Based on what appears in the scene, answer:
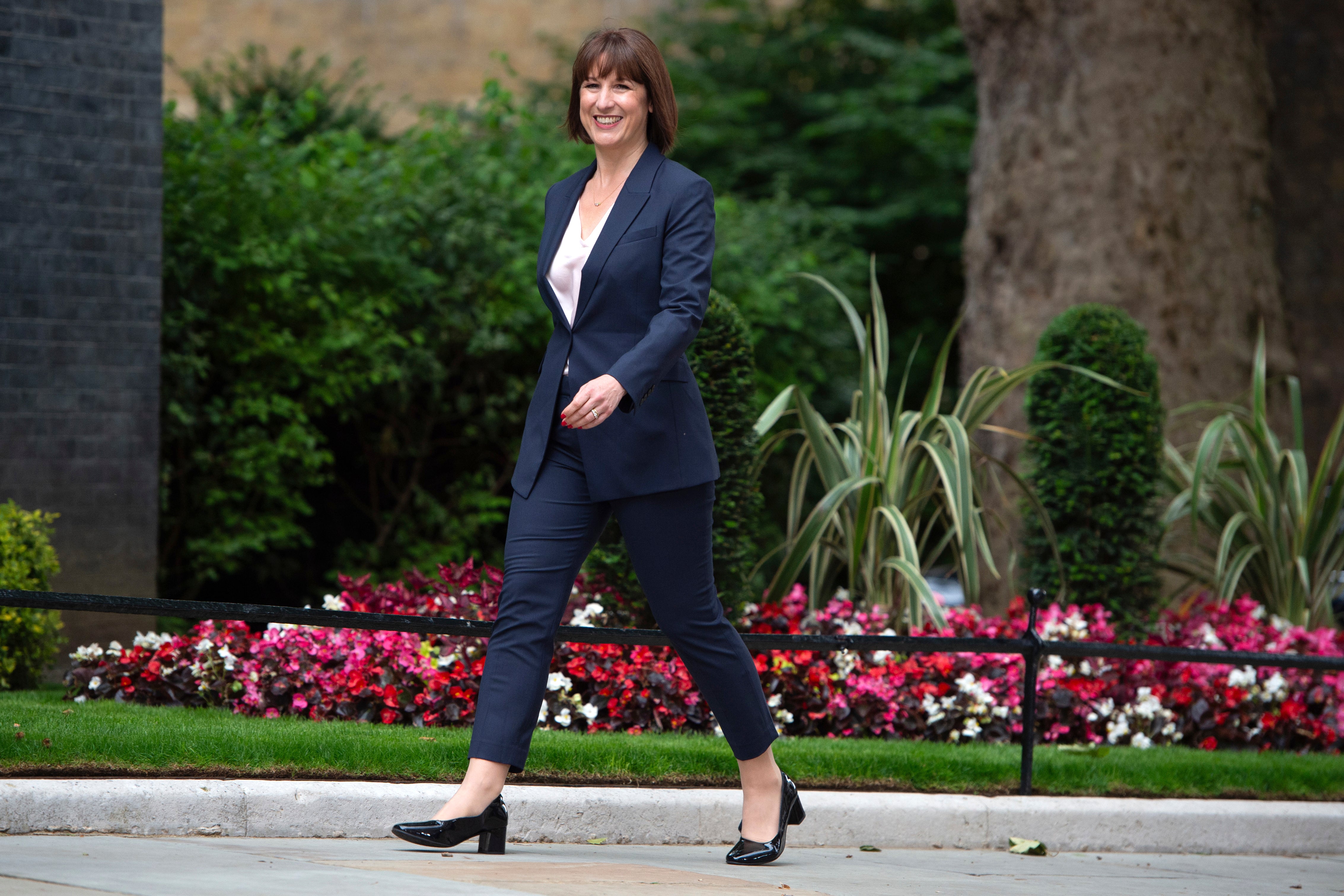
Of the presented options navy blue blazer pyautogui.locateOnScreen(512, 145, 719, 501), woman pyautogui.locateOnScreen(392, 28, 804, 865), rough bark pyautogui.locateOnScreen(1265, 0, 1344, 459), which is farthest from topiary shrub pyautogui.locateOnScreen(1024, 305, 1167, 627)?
rough bark pyautogui.locateOnScreen(1265, 0, 1344, 459)

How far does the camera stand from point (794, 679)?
5449mm

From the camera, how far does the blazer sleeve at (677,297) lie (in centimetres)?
335

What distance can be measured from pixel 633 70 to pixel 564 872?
1.94 m

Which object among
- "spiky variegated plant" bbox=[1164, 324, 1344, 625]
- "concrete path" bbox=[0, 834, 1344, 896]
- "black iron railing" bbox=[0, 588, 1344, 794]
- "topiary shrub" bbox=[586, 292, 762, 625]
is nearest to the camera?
"concrete path" bbox=[0, 834, 1344, 896]

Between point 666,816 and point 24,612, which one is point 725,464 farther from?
point 24,612

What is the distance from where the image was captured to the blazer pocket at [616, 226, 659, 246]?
11.7ft

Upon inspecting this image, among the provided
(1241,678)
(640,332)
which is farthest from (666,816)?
(1241,678)

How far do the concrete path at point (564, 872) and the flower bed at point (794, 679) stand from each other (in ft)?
3.16

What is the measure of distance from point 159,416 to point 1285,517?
5.45 metres

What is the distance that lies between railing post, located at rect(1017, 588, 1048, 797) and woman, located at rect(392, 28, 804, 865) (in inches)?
53.9

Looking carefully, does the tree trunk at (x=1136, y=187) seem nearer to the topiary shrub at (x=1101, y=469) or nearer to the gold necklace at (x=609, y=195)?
the topiary shrub at (x=1101, y=469)

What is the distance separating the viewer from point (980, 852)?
4.54m

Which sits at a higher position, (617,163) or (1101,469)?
(617,163)

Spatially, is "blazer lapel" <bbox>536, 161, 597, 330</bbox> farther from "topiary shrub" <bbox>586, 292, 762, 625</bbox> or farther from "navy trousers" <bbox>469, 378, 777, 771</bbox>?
"topiary shrub" <bbox>586, 292, 762, 625</bbox>
